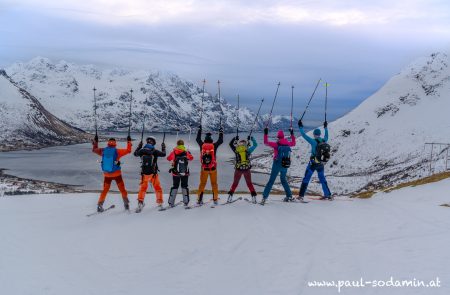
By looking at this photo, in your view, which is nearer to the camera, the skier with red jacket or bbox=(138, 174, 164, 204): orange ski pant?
bbox=(138, 174, 164, 204): orange ski pant

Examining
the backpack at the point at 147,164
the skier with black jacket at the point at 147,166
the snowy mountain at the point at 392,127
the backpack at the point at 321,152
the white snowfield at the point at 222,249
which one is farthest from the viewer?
the snowy mountain at the point at 392,127

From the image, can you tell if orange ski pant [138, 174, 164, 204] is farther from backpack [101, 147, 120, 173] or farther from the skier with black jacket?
backpack [101, 147, 120, 173]

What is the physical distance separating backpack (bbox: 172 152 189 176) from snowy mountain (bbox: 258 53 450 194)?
3091 inches

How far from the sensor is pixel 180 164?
1451 cm

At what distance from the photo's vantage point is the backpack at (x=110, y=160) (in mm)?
14164

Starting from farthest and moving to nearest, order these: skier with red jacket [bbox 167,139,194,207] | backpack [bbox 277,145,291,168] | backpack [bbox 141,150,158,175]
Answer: backpack [bbox 277,145,291,168], skier with red jacket [bbox 167,139,194,207], backpack [bbox 141,150,158,175]

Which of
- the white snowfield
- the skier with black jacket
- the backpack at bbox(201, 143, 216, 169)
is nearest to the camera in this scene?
the white snowfield

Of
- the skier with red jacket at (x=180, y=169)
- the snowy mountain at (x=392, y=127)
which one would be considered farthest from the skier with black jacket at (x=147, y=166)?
the snowy mountain at (x=392, y=127)

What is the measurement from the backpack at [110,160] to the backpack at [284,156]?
592 cm

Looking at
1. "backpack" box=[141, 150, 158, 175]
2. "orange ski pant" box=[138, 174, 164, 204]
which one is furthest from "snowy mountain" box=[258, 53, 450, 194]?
"backpack" box=[141, 150, 158, 175]

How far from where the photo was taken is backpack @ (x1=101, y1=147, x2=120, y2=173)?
558 inches

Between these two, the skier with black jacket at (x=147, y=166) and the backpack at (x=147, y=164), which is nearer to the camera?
the skier with black jacket at (x=147, y=166)

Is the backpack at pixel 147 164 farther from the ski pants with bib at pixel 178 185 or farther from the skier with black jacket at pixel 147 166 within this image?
the ski pants with bib at pixel 178 185

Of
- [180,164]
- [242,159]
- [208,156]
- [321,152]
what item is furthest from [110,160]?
[321,152]
